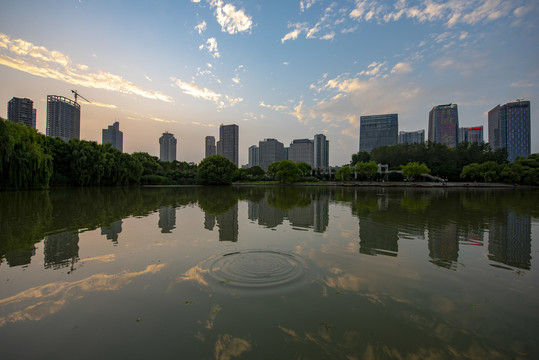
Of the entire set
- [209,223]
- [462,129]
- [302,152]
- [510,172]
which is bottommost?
[209,223]

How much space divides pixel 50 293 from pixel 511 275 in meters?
8.71

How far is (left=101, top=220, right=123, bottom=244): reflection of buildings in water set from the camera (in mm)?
7569

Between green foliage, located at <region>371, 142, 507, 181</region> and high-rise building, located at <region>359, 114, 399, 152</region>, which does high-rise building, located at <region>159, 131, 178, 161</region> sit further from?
green foliage, located at <region>371, 142, 507, 181</region>

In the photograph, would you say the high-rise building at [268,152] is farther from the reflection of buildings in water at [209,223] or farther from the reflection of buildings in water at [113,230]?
the reflection of buildings in water at [113,230]

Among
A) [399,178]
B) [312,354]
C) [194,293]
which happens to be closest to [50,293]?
[194,293]

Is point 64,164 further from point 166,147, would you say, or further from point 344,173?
point 166,147

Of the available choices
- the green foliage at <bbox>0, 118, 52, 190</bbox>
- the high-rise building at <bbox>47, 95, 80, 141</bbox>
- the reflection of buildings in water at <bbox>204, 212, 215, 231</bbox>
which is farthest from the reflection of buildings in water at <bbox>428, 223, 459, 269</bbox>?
the high-rise building at <bbox>47, 95, 80, 141</bbox>

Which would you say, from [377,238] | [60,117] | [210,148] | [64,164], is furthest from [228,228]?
[210,148]

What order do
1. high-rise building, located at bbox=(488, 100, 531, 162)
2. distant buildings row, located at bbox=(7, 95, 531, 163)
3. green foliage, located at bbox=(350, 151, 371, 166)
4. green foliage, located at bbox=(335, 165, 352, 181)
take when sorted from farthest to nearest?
1. high-rise building, located at bbox=(488, 100, 531, 162)
2. green foliage, located at bbox=(350, 151, 371, 166)
3. distant buildings row, located at bbox=(7, 95, 531, 163)
4. green foliage, located at bbox=(335, 165, 352, 181)

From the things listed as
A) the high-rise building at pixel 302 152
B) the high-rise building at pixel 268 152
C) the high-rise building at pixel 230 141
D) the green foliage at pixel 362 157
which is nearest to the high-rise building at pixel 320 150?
the high-rise building at pixel 302 152

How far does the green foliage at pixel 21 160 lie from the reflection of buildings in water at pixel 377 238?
32030 millimetres

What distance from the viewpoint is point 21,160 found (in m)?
24.3

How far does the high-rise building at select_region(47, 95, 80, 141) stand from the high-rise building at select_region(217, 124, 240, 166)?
72438mm

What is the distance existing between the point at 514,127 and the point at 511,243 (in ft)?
496
